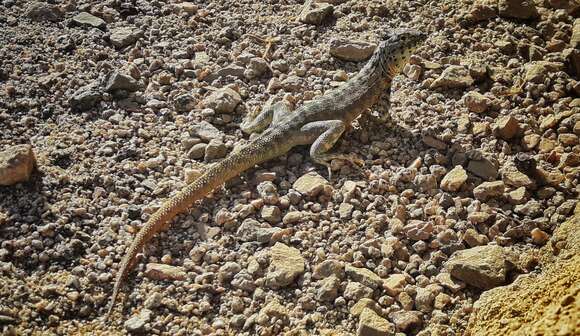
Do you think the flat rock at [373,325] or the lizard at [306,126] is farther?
the lizard at [306,126]

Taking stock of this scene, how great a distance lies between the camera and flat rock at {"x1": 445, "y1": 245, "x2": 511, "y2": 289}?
13.9ft

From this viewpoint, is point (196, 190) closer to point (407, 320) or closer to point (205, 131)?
point (205, 131)

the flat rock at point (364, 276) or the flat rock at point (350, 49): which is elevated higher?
the flat rock at point (350, 49)

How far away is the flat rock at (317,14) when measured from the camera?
6.90 m

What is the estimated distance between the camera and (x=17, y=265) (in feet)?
15.1

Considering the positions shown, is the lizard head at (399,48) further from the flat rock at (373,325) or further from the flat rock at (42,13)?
the flat rock at (42,13)

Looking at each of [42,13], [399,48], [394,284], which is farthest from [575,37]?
[42,13]

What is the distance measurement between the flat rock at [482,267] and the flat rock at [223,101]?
271cm

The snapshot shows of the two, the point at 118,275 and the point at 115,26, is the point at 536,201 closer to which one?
the point at 118,275

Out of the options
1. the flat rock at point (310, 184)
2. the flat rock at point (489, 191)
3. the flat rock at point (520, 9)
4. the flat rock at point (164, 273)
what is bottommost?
the flat rock at point (164, 273)

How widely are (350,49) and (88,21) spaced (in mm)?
3114

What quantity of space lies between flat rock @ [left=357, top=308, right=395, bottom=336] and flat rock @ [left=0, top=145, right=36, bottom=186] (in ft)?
10.1

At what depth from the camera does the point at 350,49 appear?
6.46 m

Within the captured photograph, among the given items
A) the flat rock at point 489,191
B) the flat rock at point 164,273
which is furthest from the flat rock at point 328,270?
the flat rock at point 489,191
